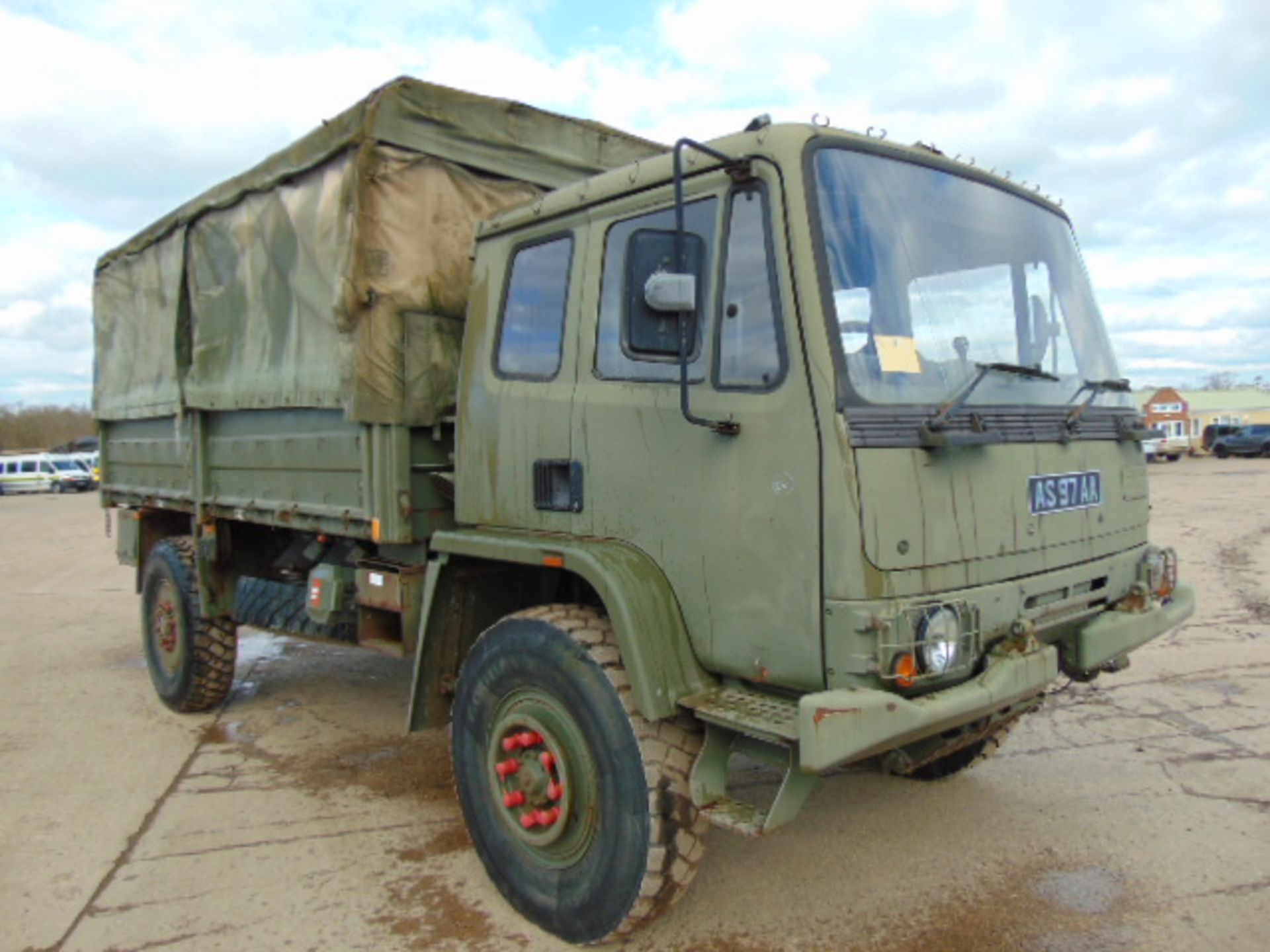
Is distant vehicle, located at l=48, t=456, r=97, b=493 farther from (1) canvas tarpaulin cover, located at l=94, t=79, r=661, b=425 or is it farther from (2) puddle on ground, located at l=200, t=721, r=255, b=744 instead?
(1) canvas tarpaulin cover, located at l=94, t=79, r=661, b=425

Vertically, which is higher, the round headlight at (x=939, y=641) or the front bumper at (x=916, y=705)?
the round headlight at (x=939, y=641)

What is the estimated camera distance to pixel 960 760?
4.83 meters

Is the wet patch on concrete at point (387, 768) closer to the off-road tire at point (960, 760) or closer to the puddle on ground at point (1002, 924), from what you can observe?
the puddle on ground at point (1002, 924)

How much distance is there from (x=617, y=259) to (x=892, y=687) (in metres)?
1.77

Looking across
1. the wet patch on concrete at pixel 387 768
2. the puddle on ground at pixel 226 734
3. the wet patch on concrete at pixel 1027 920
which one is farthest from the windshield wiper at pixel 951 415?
the puddle on ground at pixel 226 734

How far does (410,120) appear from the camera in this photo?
15.0ft

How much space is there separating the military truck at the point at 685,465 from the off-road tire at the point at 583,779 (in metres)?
0.01

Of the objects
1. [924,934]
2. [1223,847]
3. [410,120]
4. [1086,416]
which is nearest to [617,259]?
[410,120]

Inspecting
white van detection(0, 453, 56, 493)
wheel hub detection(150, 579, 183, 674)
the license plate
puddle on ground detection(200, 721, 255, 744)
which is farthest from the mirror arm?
white van detection(0, 453, 56, 493)

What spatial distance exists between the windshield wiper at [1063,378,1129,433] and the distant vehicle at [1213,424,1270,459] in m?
48.9

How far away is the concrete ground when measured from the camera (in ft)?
11.8

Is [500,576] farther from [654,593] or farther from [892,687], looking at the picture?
[892,687]

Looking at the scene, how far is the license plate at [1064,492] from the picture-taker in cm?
343

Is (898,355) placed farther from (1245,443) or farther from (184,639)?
(1245,443)
